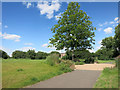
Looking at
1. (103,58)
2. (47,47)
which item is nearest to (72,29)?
(47,47)

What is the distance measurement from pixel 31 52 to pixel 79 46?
119ft

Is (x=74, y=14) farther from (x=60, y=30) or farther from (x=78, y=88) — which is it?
(x=78, y=88)

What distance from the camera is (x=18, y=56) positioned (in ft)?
172

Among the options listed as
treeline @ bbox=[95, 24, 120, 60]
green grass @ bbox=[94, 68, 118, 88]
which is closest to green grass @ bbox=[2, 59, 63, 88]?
green grass @ bbox=[94, 68, 118, 88]

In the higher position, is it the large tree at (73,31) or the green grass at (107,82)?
the large tree at (73,31)

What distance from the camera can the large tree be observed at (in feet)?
72.4

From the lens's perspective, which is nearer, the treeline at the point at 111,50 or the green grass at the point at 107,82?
the green grass at the point at 107,82

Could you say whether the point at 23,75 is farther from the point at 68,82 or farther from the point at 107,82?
the point at 107,82

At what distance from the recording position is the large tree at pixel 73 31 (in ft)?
72.4

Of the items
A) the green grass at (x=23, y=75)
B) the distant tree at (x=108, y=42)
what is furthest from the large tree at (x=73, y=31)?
the distant tree at (x=108, y=42)

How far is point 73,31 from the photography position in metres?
21.7

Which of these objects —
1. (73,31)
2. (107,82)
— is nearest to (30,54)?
(73,31)

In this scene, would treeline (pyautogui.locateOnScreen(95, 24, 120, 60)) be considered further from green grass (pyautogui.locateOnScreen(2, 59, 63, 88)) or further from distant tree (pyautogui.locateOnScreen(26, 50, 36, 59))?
distant tree (pyautogui.locateOnScreen(26, 50, 36, 59))

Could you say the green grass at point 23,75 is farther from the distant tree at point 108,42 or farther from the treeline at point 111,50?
the distant tree at point 108,42
